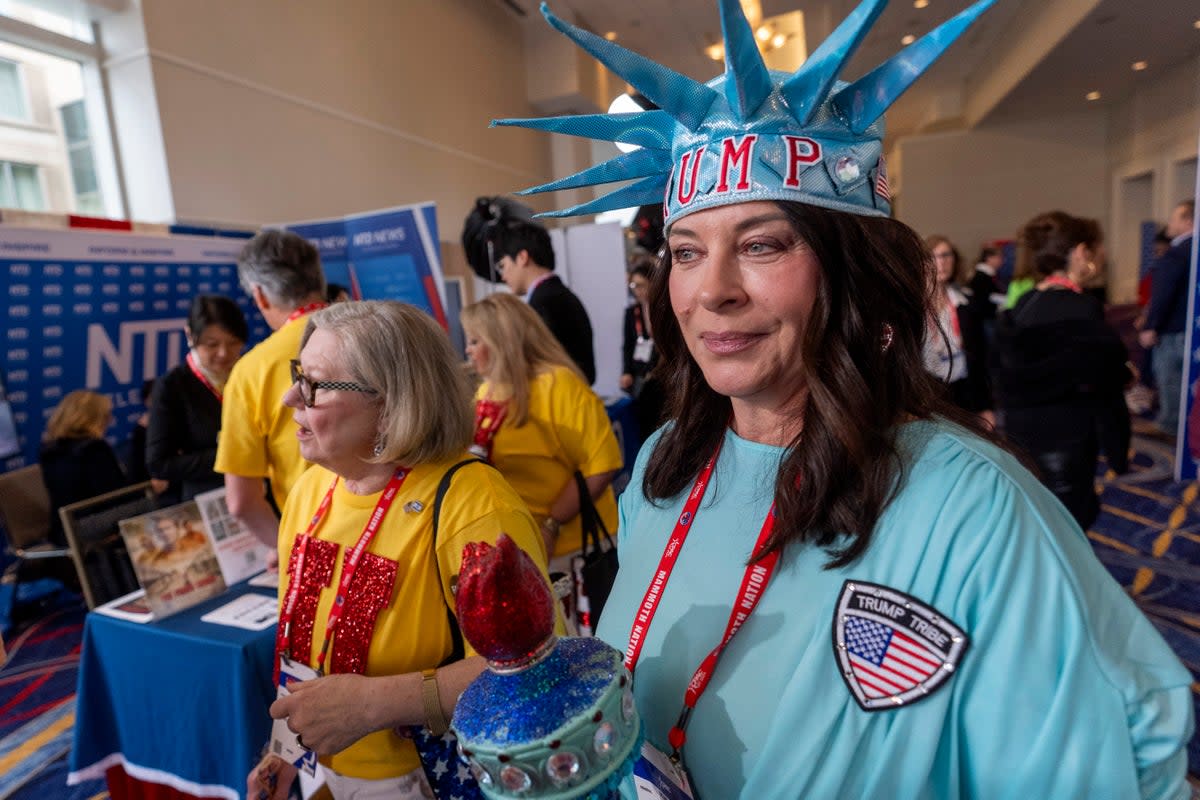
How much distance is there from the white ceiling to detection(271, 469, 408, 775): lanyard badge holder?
331 inches

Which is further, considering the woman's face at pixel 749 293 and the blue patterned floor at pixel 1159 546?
the blue patterned floor at pixel 1159 546

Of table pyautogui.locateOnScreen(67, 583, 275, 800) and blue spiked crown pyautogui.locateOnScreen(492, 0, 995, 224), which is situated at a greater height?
blue spiked crown pyautogui.locateOnScreen(492, 0, 995, 224)

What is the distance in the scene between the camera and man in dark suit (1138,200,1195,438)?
4.83m

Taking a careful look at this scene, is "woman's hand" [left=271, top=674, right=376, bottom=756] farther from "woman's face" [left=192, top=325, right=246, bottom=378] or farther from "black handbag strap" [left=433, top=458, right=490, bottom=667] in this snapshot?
"woman's face" [left=192, top=325, right=246, bottom=378]

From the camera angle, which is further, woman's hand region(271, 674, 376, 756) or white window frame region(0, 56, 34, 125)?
white window frame region(0, 56, 34, 125)

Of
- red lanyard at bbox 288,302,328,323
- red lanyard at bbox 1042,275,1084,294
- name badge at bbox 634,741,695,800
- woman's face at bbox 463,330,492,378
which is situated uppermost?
red lanyard at bbox 288,302,328,323

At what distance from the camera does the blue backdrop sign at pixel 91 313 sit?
3.98 meters

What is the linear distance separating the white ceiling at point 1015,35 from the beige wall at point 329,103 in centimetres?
166

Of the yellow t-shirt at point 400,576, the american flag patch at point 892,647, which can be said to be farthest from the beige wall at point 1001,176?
the american flag patch at point 892,647

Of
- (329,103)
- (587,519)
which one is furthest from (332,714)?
(329,103)

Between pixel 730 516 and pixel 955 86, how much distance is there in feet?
→ 53.9

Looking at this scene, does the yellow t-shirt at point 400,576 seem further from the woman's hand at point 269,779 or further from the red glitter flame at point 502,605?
the red glitter flame at point 502,605

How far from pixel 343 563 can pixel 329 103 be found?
6519mm

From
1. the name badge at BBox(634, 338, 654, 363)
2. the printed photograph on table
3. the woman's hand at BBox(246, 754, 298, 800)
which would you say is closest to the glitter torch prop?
the woman's hand at BBox(246, 754, 298, 800)
